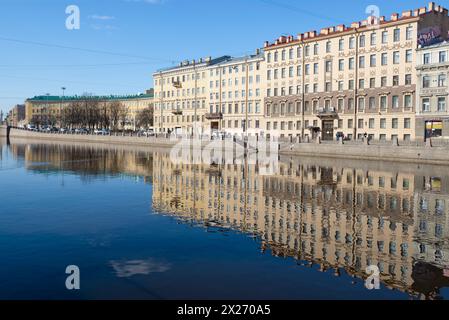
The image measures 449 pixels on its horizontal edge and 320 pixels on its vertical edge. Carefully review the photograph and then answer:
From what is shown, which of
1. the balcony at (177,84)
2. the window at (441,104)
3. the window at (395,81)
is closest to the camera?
the window at (441,104)

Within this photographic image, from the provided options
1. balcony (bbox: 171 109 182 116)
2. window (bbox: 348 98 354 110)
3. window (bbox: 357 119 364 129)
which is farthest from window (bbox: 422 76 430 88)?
balcony (bbox: 171 109 182 116)

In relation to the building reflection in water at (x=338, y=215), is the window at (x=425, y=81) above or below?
above

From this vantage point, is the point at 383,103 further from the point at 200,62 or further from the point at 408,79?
the point at 200,62

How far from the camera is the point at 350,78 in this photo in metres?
71.4

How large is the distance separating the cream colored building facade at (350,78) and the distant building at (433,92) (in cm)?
187

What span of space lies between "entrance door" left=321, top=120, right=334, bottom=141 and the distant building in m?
15.7

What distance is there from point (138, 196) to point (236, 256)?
13298 millimetres

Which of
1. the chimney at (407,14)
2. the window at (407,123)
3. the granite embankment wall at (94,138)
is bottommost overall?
the granite embankment wall at (94,138)

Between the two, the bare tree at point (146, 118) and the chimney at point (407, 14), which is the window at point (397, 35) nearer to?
the chimney at point (407, 14)

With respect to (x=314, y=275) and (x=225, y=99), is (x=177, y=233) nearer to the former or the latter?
(x=314, y=275)

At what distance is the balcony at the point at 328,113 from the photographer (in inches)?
2872

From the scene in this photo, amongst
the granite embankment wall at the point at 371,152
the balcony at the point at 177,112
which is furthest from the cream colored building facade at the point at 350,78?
the balcony at the point at 177,112

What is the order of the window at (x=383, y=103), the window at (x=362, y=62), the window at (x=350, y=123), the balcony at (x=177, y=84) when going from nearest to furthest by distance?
1. the window at (x=383, y=103)
2. the window at (x=362, y=62)
3. the window at (x=350, y=123)
4. the balcony at (x=177, y=84)

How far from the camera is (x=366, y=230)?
1742 cm
